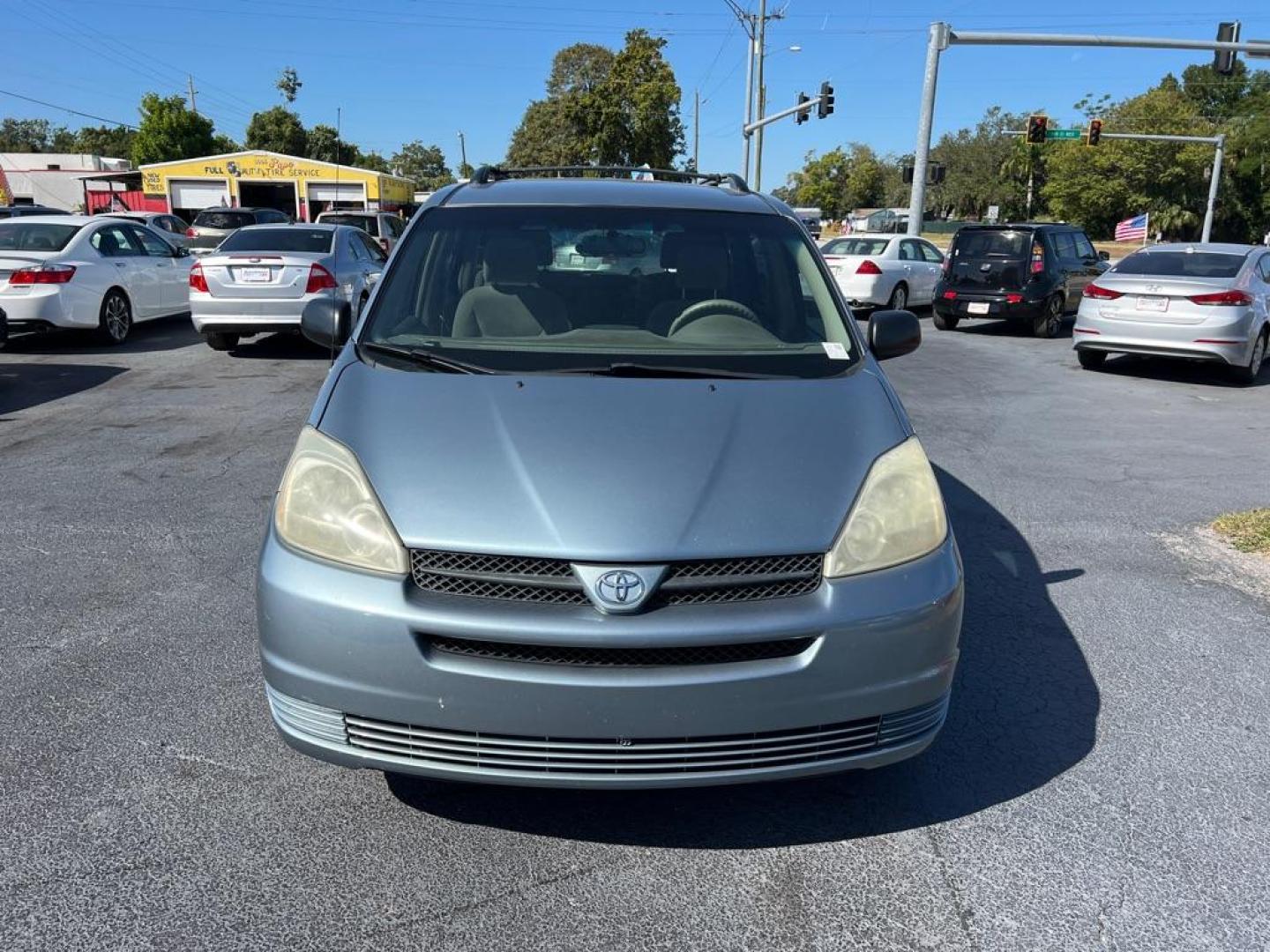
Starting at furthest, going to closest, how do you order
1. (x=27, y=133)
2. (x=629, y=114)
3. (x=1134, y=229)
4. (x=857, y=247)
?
(x=27, y=133) → (x=629, y=114) → (x=1134, y=229) → (x=857, y=247)

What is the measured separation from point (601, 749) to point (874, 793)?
42.1 inches

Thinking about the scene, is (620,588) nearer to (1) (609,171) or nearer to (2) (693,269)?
(2) (693,269)

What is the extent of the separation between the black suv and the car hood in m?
13.7

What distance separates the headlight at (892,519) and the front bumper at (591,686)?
6 cm

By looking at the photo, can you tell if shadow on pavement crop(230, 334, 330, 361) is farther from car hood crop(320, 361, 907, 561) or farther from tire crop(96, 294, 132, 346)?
car hood crop(320, 361, 907, 561)

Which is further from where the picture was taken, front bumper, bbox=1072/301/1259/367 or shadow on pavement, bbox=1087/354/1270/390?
shadow on pavement, bbox=1087/354/1270/390

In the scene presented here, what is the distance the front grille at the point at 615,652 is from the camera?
8.05 feet

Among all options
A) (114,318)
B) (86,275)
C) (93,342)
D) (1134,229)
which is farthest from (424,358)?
(1134,229)

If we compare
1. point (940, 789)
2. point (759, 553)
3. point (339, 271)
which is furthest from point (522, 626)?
point (339, 271)

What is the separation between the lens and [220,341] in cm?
1217

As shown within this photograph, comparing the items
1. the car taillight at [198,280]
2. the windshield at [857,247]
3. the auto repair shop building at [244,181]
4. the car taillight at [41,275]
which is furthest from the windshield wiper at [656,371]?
the auto repair shop building at [244,181]

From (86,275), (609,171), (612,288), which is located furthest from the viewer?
(86,275)

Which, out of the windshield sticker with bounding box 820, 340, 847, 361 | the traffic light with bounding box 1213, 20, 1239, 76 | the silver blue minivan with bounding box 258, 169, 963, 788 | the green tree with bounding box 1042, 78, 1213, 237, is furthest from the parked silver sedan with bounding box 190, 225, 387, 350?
the green tree with bounding box 1042, 78, 1213, 237

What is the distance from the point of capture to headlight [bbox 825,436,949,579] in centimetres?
263
